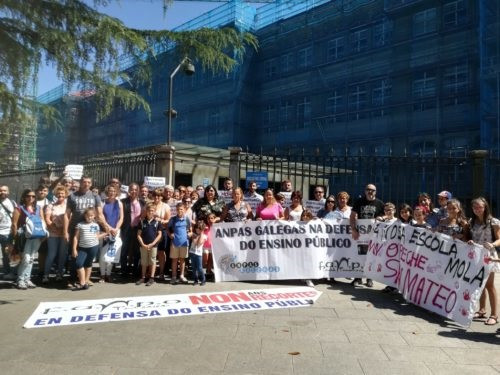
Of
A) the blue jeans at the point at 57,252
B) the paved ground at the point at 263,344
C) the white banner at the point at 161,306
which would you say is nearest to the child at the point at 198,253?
the white banner at the point at 161,306

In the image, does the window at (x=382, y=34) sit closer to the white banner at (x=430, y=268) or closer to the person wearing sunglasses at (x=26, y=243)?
the white banner at (x=430, y=268)

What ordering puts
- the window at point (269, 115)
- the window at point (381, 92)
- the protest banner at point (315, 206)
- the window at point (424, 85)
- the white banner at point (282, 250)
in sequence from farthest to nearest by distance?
the window at point (269, 115) < the window at point (381, 92) < the window at point (424, 85) < the protest banner at point (315, 206) < the white banner at point (282, 250)

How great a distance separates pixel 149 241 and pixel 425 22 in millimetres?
31764

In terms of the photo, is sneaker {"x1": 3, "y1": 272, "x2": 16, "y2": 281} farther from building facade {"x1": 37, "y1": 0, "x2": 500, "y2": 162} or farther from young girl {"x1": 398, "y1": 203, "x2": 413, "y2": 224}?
building facade {"x1": 37, "y1": 0, "x2": 500, "y2": 162}

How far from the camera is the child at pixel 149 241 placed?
26.2 ft

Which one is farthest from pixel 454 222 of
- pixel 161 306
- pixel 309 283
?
pixel 161 306

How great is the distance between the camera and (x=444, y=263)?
6.40 metres

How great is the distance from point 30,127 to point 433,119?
31.0 meters

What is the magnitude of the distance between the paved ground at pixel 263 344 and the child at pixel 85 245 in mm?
1078

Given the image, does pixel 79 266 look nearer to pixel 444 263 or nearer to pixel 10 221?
pixel 10 221

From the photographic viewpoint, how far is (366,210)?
8102mm

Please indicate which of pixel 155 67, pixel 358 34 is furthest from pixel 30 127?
pixel 358 34

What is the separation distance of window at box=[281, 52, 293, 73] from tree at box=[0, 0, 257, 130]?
38757mm

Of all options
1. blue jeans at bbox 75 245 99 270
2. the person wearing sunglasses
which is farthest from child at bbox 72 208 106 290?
the person wearing sunglasses
